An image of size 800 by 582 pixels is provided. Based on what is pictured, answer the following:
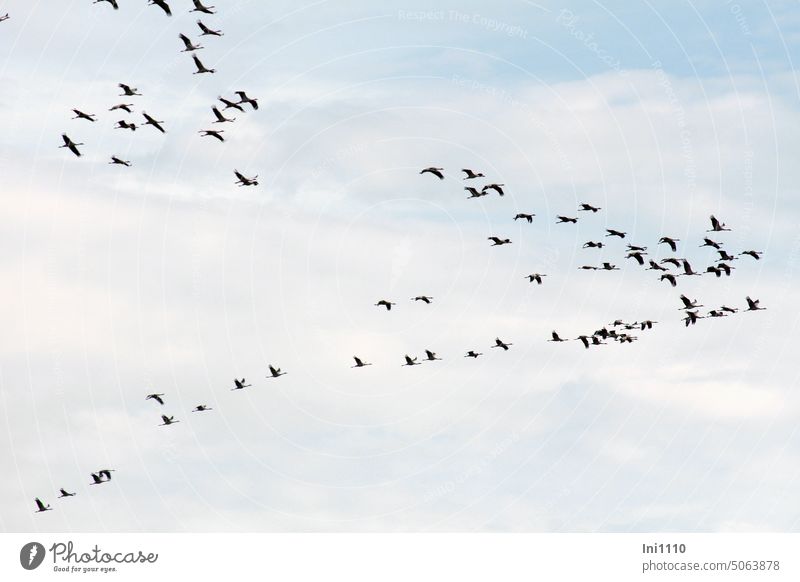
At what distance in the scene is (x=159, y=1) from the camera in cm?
19625

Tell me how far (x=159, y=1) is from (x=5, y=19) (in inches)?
578

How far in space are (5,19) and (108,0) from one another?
10.2 meters

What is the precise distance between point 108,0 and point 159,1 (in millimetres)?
5110

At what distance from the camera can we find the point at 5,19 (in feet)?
636

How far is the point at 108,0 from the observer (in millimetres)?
197125
